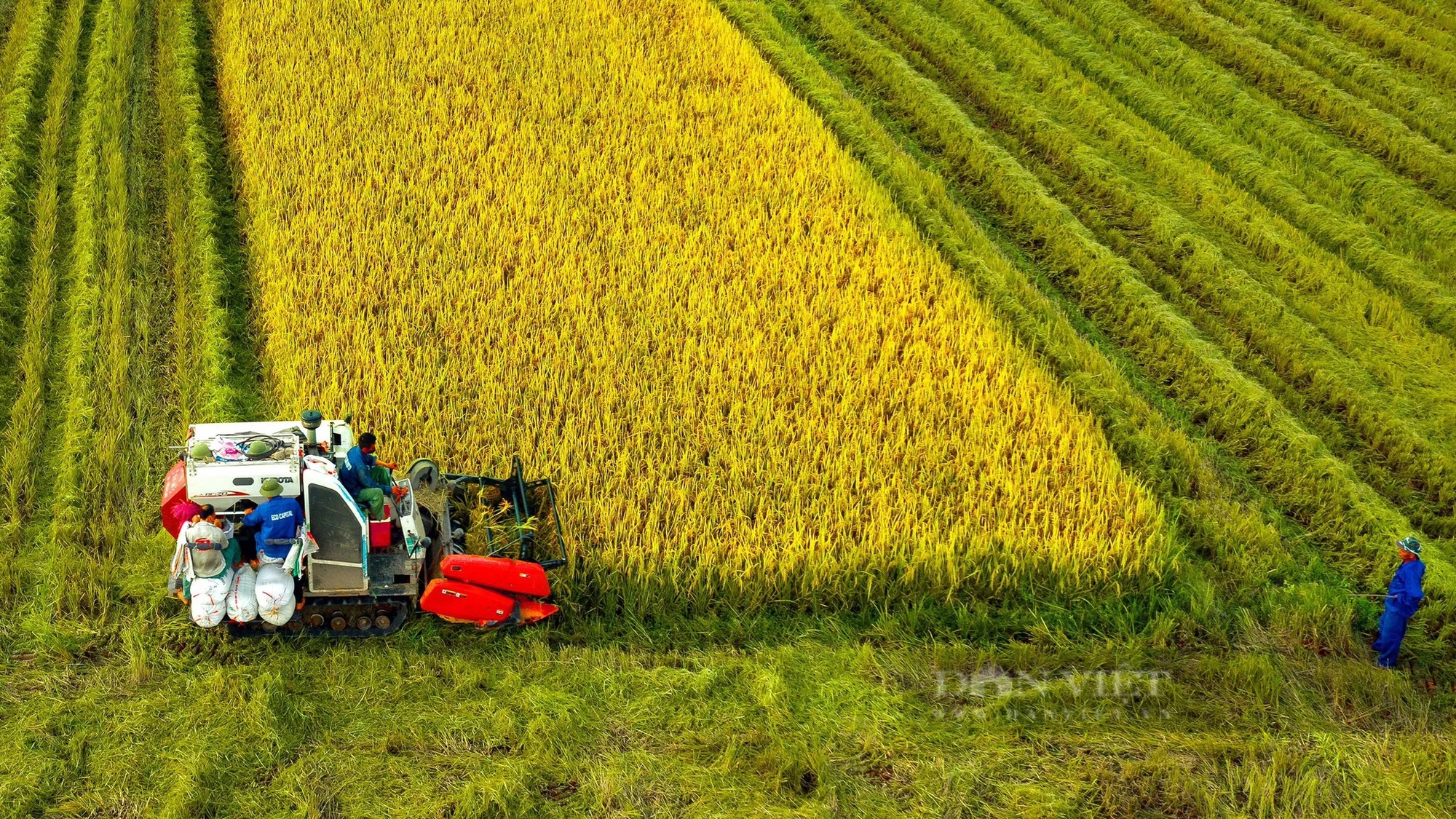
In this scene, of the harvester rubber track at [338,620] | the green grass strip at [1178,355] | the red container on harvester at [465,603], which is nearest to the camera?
the red container on harvester at [465,603]

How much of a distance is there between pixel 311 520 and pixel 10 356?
5.59m

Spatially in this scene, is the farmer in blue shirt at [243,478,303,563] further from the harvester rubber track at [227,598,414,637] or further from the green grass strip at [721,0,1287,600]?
the green grass strip at [721,0,1287,600]

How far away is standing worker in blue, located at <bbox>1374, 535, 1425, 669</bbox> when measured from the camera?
905 centimetres

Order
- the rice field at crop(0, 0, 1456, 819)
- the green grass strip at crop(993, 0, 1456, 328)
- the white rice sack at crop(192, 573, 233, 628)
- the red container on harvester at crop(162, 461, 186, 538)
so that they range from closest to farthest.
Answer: the rice field at crop(0, 0, 1456, 819), the white rice sack at crop(192, 573, 233, 628), the red container on harvester at crop(162, 461, 186, 538), the green grass strip at crop(993, 0, 1456, 328)

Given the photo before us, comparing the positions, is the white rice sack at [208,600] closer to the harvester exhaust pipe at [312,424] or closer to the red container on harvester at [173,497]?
the red container on harvester at [173,497]

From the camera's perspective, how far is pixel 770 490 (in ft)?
34.0

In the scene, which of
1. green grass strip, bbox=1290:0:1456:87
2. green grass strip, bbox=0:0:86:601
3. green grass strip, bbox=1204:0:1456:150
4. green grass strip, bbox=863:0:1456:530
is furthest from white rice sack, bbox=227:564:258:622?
green grass strip, bbox=1290:0:1456:87

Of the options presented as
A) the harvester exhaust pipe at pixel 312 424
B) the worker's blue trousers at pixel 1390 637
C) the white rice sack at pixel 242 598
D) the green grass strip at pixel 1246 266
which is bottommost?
the worker's blue trousers at pixel 1390 637

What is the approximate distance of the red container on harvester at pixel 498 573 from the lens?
8672mm

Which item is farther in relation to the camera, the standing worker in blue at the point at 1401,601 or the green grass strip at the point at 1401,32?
the green grass strip at the point at 1401,32

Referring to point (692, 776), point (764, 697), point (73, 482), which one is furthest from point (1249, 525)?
point (73, 482)

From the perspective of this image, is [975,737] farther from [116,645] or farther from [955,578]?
[116,645]

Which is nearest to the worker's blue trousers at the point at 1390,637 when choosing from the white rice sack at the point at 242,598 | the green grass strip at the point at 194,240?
the white rice sack at the point at 242,598

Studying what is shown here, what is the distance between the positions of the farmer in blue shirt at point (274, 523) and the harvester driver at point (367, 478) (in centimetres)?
46
